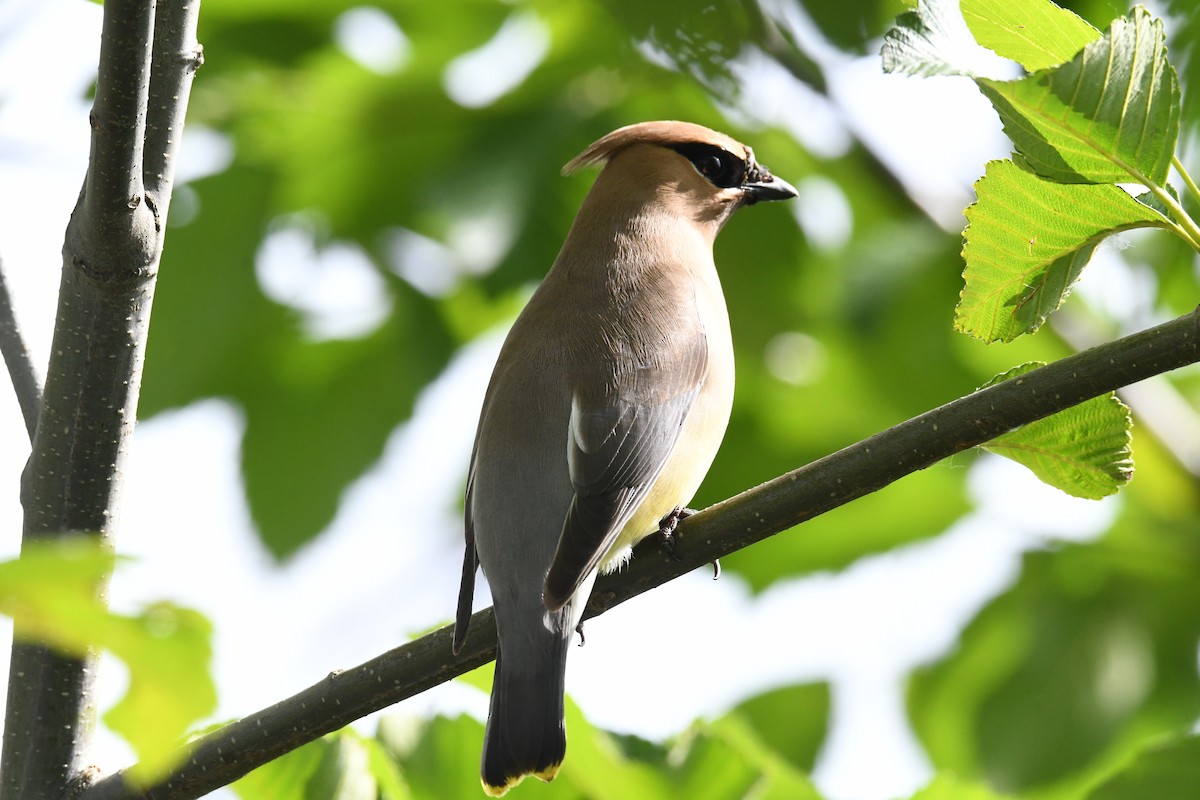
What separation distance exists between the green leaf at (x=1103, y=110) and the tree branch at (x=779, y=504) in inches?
8.5

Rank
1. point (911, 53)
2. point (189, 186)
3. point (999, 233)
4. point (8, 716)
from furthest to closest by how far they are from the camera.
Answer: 1. point (189, 186)
2. point (8, 716)
3. point (999, 233)
4. point (911, 53)

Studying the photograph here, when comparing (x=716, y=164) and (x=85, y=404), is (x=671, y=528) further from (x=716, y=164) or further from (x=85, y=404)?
(x=716, y=164)

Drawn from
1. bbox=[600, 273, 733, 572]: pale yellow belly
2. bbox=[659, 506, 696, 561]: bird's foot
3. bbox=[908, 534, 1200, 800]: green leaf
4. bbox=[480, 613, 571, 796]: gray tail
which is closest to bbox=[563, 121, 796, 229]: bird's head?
bbox=[600, 273, 733, 572]: pale yellow belly

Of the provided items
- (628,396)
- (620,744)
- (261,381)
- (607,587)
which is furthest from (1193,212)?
(261,381)

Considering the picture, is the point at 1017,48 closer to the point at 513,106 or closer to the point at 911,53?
the point at 911,53

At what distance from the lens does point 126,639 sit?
74 cm

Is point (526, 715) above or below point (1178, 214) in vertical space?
below

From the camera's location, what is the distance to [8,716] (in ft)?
7.48

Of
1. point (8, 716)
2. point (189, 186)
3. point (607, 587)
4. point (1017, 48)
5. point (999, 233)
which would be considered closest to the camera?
point (1017, 48)

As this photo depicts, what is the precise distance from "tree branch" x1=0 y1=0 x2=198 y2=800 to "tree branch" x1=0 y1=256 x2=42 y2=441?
1.11ft

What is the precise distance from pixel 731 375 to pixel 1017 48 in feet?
6.32

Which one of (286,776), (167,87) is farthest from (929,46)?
(286,776)

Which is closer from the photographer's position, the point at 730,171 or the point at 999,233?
the point at 999,233

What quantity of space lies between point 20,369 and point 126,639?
205 cm
